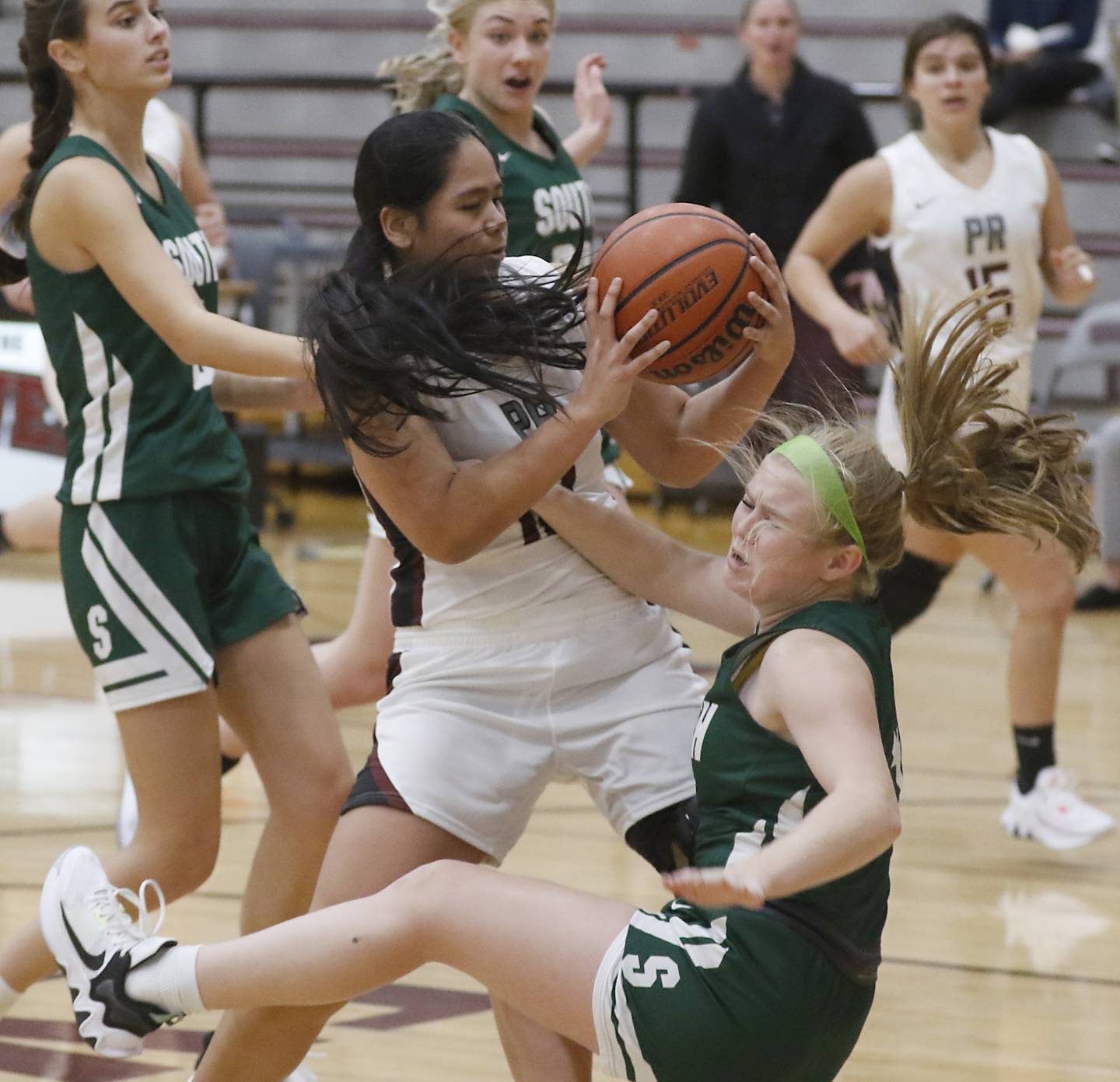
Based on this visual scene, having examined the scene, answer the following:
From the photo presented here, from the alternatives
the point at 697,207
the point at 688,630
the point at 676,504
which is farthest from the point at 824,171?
the point at 697,207

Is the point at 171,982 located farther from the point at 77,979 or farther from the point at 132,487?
the point at 132,487

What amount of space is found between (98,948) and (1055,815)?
8.85ft

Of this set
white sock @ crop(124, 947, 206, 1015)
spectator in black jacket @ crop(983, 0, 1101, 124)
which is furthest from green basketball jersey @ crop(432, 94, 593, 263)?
spectator in black jacket @ crop(983, 0, 1101, 124)

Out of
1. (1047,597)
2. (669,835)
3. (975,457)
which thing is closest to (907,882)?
(1047,597)

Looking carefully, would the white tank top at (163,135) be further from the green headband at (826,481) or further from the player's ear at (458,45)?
the green headband at (826,481)

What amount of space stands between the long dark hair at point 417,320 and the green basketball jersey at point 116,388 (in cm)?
54

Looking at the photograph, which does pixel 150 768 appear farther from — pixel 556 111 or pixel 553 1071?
pixel 556 111

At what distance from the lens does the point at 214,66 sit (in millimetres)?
11023

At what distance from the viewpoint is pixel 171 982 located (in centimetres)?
237

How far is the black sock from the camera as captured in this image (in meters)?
4.55

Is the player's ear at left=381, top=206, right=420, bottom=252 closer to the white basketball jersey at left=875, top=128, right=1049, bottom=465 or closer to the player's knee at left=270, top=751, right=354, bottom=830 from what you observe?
the player's knee at left=270, top=751, right=354, bottom=830

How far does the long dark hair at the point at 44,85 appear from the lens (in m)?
2.95

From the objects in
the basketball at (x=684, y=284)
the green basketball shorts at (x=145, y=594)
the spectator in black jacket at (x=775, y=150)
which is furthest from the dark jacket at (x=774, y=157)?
the basketball at (x=684, y=284)

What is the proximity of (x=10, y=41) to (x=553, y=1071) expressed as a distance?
987 cm
